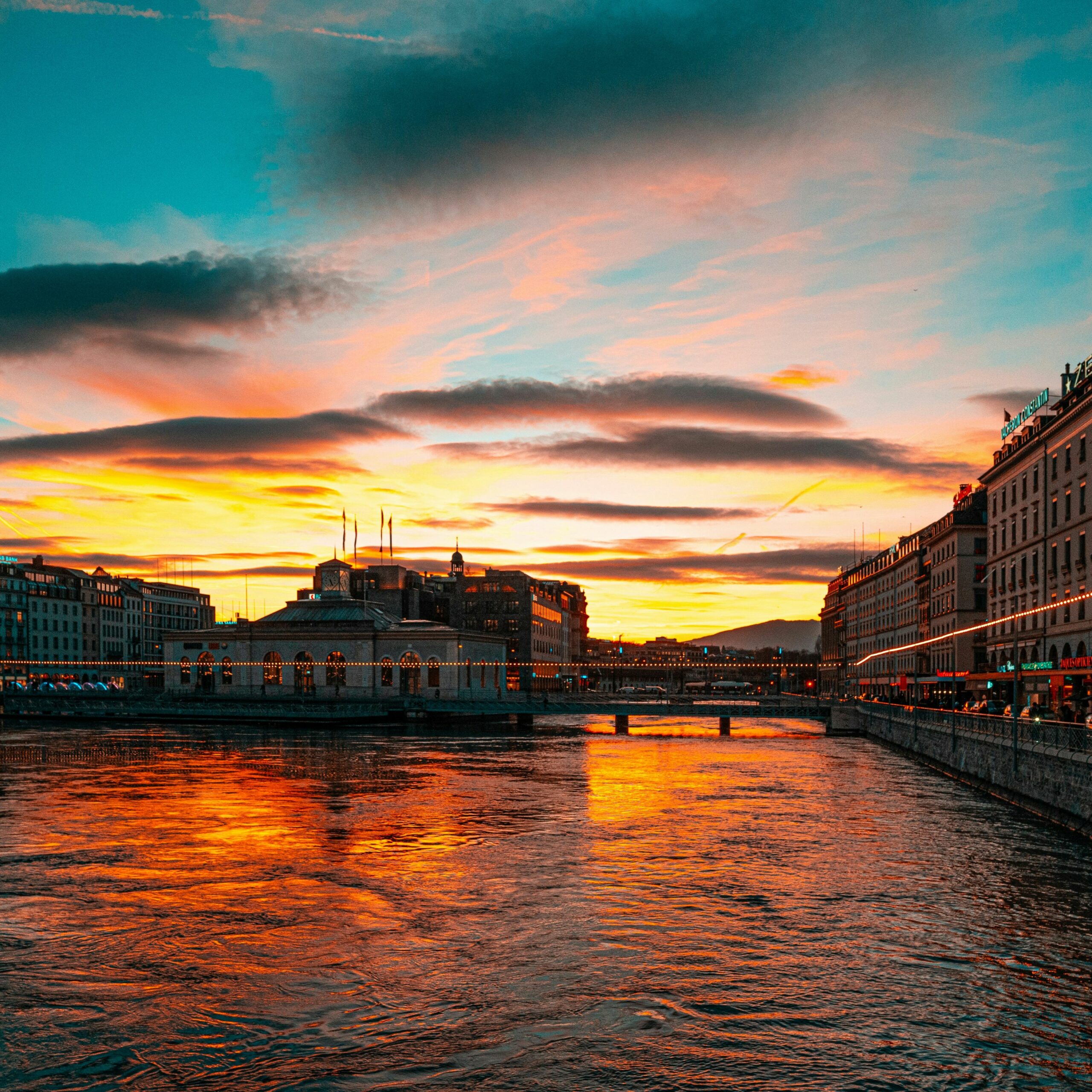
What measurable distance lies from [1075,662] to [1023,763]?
32191mm

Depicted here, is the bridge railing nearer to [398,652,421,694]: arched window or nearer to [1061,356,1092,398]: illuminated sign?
[1061,356,1092,398]: illuminated sign

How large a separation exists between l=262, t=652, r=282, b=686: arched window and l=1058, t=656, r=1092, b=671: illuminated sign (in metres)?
107

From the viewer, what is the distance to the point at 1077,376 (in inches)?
3492

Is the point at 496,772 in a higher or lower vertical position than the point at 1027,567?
lower

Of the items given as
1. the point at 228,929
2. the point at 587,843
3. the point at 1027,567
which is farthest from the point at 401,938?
the point at 1027,567

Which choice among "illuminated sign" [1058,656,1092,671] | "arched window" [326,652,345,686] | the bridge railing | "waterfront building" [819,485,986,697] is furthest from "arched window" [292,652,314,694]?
"illuminated sign" [1058,656,1092,671]

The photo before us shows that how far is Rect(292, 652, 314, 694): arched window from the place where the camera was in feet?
513

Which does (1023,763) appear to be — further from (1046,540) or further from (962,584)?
(962,584)

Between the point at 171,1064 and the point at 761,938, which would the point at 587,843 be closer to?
the point at 761,938

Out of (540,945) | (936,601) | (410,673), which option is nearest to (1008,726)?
(540,945)

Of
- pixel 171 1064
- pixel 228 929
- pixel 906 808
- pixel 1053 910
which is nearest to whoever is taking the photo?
pixel 171 1064

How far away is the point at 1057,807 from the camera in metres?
43.4

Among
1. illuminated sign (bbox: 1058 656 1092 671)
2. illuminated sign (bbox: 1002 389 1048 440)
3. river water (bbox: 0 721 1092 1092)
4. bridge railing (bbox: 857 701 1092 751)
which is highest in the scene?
illuminated sign (bbox: 1002 389 1048 440)

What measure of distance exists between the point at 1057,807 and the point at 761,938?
22.3m
